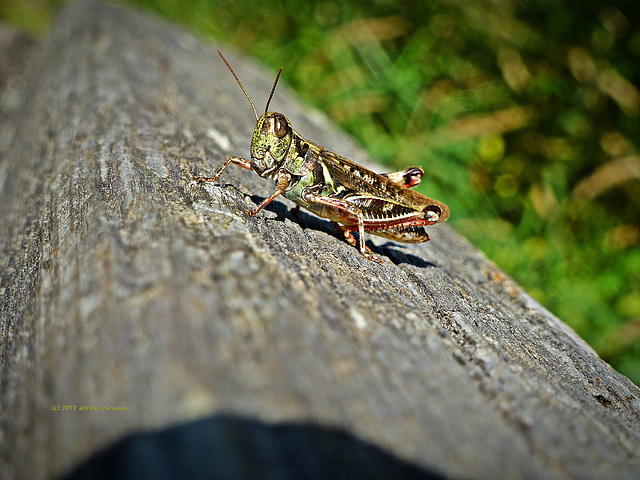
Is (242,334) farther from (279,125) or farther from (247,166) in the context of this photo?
(279,125)

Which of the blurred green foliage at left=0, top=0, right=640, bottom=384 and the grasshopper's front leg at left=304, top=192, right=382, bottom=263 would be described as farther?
the blurred green foliage at left=0, top=0, right=640, bottom=384

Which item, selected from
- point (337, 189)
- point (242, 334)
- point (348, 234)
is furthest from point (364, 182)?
point (242, 334)

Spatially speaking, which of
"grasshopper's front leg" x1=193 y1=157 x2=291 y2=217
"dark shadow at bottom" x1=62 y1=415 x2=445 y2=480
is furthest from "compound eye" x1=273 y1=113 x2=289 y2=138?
"dark shadow at bottom" x1=62 y1=415 x2=445 y2=480

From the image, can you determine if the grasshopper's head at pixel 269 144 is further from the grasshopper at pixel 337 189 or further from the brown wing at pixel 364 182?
the brown wing at pixel 364 182

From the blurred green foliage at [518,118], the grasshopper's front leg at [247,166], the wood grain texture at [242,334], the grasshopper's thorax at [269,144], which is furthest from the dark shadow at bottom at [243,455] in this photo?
the blurred green foliage at [518,118]

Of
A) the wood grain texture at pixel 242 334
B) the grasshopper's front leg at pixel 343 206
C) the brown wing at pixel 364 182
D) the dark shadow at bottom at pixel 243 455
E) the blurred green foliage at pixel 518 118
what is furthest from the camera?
the blurred green foliage at pixel 518 118

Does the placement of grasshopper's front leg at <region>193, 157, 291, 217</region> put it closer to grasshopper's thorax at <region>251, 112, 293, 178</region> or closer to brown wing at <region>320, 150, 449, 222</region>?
grasshopper's thorax at <region>251, 112, 293, 178</region>

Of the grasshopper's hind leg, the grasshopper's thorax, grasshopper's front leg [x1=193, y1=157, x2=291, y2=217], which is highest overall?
the grasshopper's thorax

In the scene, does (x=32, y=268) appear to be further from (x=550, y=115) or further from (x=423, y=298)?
(x=550, y=115)
